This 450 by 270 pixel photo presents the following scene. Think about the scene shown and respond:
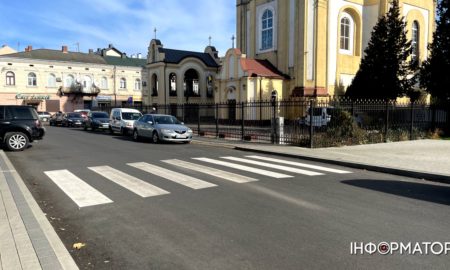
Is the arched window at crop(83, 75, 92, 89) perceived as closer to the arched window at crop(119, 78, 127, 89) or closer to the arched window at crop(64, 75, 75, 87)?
the arched window at crop(64, 75, 75, 87)

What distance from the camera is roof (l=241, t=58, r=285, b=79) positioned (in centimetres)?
3406

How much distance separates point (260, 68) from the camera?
116 ft

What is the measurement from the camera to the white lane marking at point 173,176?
8609mm

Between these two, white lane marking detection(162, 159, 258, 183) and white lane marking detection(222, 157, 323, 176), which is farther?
white lane marking detection(222, 157, 323, 176)

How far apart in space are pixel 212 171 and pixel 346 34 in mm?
30980

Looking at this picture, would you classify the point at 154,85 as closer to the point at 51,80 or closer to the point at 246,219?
the point at 51,80

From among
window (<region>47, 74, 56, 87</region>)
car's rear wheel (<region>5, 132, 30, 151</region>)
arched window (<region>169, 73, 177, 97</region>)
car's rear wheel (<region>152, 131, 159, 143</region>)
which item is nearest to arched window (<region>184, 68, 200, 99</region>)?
arched window (<region>169, 73, 177, 97</region>)

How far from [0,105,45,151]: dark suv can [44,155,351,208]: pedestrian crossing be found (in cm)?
592

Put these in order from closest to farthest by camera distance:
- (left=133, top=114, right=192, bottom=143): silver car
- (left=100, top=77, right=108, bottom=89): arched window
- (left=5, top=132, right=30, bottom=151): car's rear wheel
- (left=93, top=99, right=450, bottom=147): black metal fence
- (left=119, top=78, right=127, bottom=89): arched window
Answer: (left=5, top=132, right=30, bottom=151): car's rear wheel < (left=93, top=99, right=450, bottom=147): black metal fence < (left=133, top=114, right=192, bottom=143): silver car < (left=100, top=77, right=108, bottom=89): arched window < (left=119, top=78, right=127, bottom=89): arched window

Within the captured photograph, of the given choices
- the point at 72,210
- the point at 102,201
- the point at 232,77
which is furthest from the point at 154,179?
the point at 232,77

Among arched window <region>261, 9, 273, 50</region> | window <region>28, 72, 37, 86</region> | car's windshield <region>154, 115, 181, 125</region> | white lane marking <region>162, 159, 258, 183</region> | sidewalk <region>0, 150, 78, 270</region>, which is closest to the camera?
sidewalk <region>0, 150, 78, 270</region>

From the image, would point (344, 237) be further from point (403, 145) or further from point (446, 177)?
point (403, 145)

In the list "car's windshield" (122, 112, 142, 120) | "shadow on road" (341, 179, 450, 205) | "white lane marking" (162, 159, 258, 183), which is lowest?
"shadow on road" (341, 179, 450, 205)

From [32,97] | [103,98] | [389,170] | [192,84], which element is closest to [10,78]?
[32,97]
